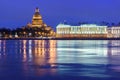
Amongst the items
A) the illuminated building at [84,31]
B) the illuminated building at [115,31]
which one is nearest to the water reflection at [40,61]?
the illuminated building at [84,31]

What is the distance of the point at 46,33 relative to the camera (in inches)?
7549

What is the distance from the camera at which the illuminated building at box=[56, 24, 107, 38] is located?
188m

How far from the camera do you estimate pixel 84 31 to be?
191 m

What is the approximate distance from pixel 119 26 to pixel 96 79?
18506cm

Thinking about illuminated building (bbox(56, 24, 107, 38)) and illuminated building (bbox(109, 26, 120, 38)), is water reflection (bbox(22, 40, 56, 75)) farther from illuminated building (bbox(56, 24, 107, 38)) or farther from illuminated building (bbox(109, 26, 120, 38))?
illuminated building (bbox(109, 26, 120, 38))

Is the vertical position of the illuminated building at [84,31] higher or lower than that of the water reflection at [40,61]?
higher

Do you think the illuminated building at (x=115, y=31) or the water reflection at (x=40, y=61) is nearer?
the water reflection at (x=40, y=61)

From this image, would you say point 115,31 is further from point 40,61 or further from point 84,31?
point 40,61

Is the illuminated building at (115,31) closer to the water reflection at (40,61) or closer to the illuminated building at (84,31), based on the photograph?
the illuminated building at (84,31)

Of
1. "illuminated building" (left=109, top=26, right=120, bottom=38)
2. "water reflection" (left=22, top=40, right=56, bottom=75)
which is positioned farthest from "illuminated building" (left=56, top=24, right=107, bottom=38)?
"water reflection" (left=22, top=40, right=56, bottom=75)

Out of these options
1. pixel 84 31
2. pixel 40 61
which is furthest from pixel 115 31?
pixel 40 61

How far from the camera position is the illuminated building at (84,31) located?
18825cm

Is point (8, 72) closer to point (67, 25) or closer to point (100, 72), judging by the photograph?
point (100, 72)

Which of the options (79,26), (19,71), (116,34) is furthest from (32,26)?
(19,71)
